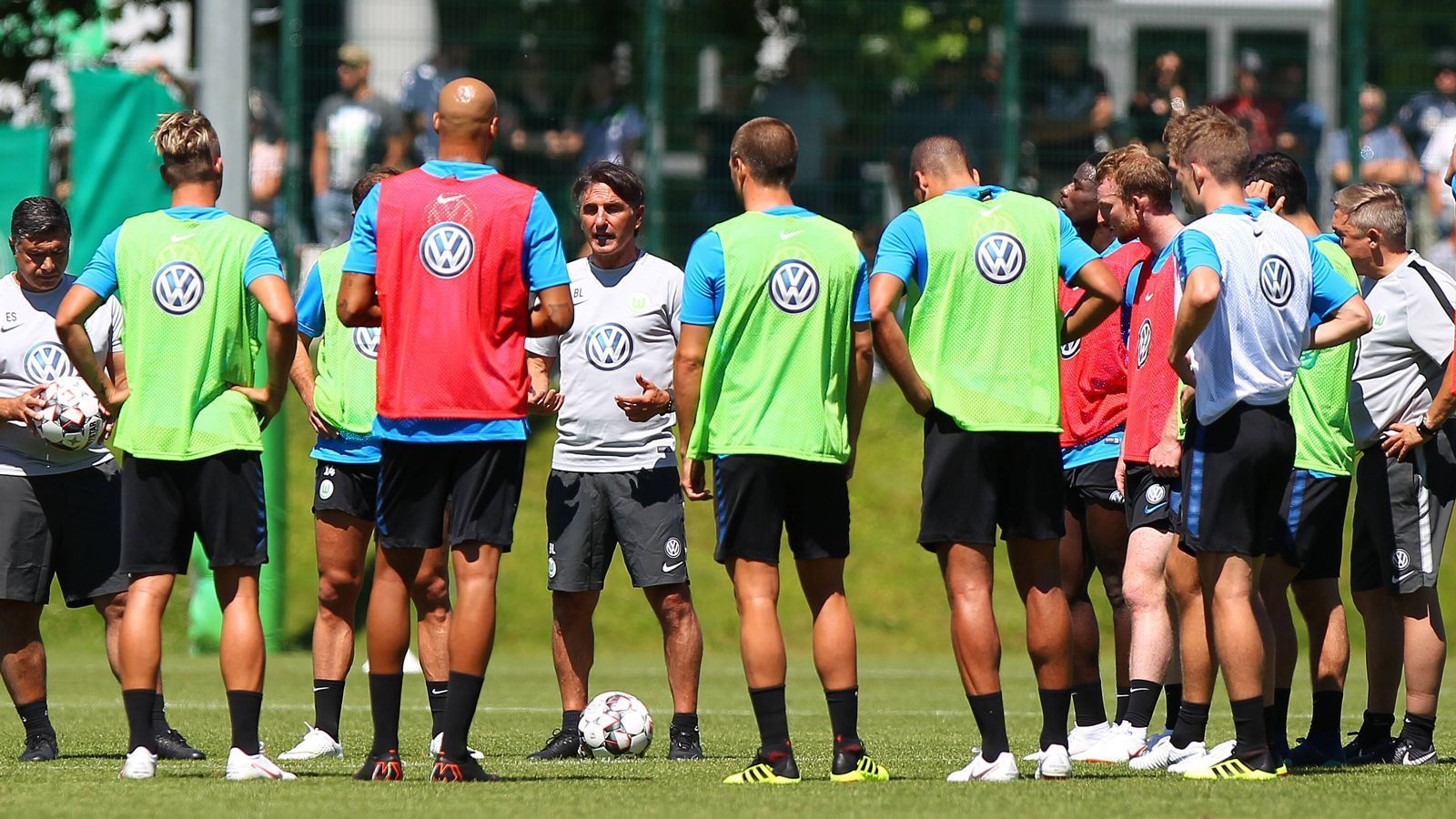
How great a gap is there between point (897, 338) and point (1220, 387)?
1.17 metres

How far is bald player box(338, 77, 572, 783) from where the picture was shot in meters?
7.25

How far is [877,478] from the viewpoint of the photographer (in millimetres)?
17812

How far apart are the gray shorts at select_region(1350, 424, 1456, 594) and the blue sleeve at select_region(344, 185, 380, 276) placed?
4.18 metres

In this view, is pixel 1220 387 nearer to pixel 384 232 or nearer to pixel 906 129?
pixel 384 232

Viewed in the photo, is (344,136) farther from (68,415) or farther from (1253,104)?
(68,415)

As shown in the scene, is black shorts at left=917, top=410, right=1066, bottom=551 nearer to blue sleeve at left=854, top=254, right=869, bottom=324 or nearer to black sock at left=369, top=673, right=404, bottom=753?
blue sleeve at left=854, top=254, right=869, bottom=324

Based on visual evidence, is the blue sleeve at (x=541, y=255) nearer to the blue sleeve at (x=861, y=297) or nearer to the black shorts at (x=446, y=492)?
the black shorts at (x=446, y=492)

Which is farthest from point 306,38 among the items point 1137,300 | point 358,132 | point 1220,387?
point 1220,387

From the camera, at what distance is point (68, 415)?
8.73m

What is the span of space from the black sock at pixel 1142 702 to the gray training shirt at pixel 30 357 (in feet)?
15.1

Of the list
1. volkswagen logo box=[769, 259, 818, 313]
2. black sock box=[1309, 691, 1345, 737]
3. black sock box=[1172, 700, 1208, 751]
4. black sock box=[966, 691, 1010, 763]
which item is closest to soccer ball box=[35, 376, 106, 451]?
volkswagen logo box=[769, 259, 818, 313]

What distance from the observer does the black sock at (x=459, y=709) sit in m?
7.22

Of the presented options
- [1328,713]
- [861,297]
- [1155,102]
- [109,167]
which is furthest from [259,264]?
[1155,102]

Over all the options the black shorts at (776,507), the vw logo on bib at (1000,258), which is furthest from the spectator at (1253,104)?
the black shorts at (776,507)
